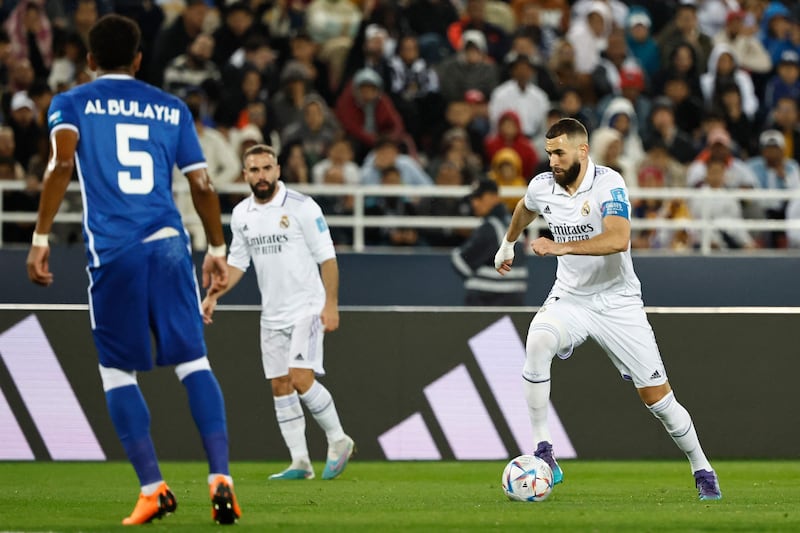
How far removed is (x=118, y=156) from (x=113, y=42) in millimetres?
533

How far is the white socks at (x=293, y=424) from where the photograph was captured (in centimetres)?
1091

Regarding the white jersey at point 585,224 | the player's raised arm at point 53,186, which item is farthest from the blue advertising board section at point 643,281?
the player's raised arm at point 53,186

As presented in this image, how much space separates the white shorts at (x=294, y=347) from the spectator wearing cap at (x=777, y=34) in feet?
38.5

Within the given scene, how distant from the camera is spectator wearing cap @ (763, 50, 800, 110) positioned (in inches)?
781

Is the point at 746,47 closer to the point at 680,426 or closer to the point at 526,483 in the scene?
the point at 680,426

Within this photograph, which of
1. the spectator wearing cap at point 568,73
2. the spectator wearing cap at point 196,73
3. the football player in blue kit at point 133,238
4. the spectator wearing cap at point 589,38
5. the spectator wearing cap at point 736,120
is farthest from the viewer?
the spectator wearing cap at point 589,38

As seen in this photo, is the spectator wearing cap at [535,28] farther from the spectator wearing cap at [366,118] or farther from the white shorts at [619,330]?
the white shorts at [619,330]

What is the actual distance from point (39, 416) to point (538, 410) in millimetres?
4742

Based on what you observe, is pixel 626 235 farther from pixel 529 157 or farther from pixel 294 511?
pixel 529 157

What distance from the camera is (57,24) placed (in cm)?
1852

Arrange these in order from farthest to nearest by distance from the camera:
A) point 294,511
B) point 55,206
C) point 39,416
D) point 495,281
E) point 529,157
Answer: point 529,157 → point 495,281 → point 39,416 → point 294,511 → point 55,206

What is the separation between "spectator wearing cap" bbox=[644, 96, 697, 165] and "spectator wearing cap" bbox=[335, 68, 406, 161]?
10.3 feet

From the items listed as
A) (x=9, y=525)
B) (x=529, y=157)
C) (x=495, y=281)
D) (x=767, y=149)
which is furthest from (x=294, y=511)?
(x=767, y=149)

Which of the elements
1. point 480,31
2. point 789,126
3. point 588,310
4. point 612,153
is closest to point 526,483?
point 588,310
